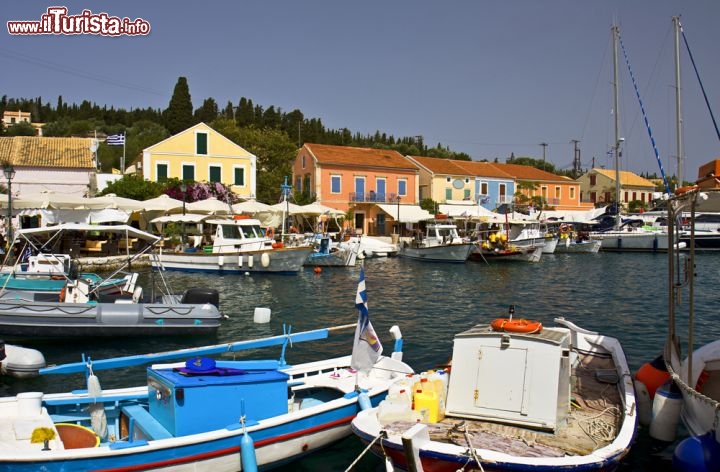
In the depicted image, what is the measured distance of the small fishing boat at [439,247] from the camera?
119 ft

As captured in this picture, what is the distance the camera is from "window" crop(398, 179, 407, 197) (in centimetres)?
5469

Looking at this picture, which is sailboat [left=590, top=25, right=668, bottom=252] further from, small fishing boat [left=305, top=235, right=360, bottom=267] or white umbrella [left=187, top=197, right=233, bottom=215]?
white umbrella [left=187, top=197, right=233, bottom=215]

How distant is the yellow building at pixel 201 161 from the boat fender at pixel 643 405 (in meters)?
36.2

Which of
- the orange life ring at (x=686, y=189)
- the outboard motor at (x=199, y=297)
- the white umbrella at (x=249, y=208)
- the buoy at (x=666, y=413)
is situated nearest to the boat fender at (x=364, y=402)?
the buoy at (x=666, y=413)

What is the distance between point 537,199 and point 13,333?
5636 cm

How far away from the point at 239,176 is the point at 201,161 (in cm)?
287

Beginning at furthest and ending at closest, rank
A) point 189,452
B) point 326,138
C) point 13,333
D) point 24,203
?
point 326,138, point 24,203, point 13,333, point 189,452

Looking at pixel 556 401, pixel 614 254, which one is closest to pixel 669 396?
pixel 556 401

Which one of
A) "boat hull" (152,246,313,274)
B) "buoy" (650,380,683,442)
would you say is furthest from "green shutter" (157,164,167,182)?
"buoy" (650,380,683,442)

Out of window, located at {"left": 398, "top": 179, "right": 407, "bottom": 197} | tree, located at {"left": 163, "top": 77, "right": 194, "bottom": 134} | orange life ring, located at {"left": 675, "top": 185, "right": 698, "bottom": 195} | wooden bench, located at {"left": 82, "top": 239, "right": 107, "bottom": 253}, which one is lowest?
wooden bench, located at {"left": 82, "top": 239, "right": 107, "bottom": 253}

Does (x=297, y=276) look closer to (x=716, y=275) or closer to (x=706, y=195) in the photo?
(x=716, y=275)

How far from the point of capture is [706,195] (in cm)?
773

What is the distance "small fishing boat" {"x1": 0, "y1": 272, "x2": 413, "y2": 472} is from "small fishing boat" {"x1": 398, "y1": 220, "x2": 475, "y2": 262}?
28.1 metres

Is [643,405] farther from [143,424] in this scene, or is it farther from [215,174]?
[215,174]
